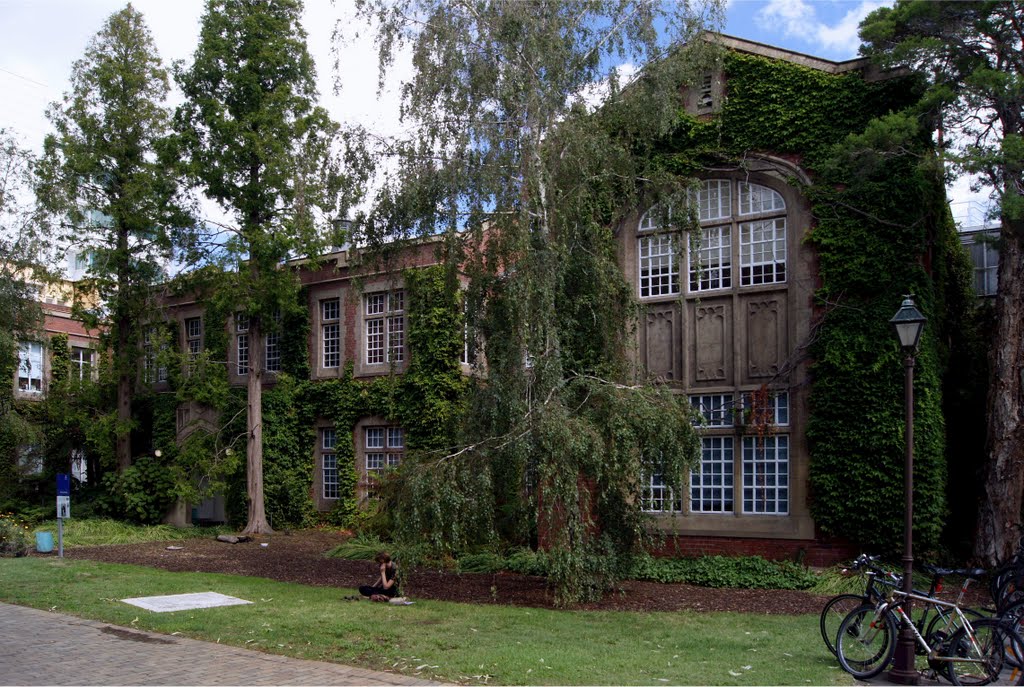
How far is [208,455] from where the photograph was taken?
26.3 meters

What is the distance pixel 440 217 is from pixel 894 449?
8878 mm

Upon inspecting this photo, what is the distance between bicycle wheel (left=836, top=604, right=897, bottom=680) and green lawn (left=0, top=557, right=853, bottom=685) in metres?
0.20

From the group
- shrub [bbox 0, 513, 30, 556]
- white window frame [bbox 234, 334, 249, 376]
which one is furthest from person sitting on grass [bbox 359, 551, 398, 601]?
white window frame [bbox 234, 334, 249, 376]

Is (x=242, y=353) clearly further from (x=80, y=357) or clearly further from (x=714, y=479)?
(x=714, y=479)

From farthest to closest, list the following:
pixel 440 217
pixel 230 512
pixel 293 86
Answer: pixel 230 512 → pixel 293 86 → pixel 440 217

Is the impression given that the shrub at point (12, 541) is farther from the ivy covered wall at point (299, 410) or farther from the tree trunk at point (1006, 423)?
the tree trunk at point (1006, 423)

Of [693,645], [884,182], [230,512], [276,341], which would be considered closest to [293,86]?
[276,341]

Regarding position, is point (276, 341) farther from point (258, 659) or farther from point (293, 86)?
point (258, 659)

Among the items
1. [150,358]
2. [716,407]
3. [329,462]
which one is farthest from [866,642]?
[150,358]

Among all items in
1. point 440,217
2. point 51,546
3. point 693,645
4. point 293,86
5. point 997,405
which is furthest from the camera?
point 293,86

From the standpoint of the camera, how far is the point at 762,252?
18.0m

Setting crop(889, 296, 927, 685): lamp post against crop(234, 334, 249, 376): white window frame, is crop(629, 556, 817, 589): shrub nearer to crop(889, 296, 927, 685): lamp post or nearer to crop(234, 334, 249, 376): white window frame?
crop(889, 296, 927, 685): lamp post

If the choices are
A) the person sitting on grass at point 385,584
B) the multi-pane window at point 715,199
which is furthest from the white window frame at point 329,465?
the multi-pane window at point 715,199

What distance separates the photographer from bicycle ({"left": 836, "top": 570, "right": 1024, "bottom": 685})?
29.3 ft
